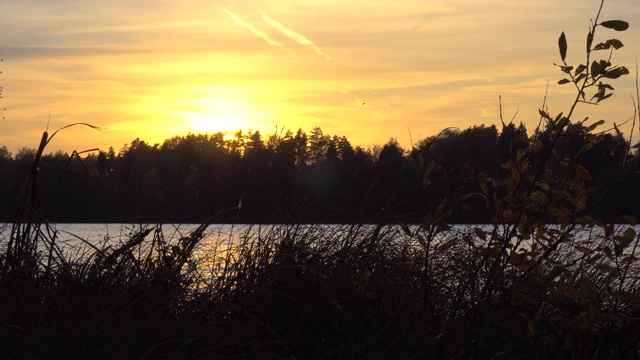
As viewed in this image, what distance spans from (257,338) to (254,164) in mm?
2058

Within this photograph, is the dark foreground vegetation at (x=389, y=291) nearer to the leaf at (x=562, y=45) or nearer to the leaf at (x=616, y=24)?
the leaf at (x=616, y=24)

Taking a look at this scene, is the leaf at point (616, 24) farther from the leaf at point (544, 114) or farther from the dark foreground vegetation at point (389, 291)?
the leaf at point (544, 114)

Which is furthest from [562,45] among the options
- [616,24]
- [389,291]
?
[389,291]

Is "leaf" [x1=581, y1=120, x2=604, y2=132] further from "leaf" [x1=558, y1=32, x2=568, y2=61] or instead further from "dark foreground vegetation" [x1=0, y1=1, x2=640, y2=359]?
"leaf" [x1=558, y1=32, x2=568, y2=61]

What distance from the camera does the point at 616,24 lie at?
3336mm

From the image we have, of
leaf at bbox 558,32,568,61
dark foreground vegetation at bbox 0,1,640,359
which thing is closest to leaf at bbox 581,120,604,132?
dark foreground vegetation at bbox 0,1,640,359

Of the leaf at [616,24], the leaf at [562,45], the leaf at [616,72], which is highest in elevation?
the leaf at [616,24]

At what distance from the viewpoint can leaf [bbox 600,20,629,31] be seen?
330 centimetres

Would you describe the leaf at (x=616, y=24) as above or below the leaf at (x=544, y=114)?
above

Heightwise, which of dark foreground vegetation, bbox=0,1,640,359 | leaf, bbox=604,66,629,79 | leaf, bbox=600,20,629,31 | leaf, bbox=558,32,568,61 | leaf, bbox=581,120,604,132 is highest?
leaf, bbox=600,20,629,31

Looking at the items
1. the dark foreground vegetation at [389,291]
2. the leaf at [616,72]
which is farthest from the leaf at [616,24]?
the leaf at [616,72]

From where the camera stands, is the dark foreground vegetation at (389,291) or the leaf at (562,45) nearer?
the leaf at (562,45)

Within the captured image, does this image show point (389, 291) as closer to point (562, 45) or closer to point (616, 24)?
point (562, 45)

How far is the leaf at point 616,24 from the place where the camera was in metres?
3.30
